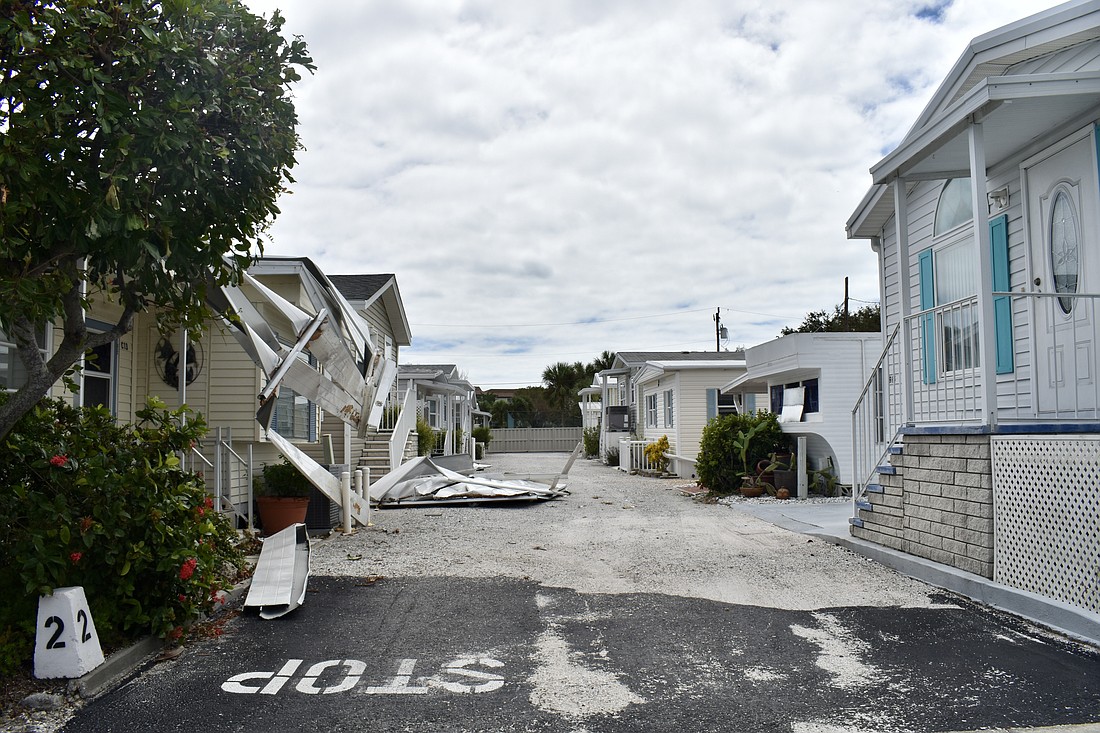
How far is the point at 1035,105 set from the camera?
7477 millimetres

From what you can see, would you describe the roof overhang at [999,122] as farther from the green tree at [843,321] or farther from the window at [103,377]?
the green tree at [843,321]

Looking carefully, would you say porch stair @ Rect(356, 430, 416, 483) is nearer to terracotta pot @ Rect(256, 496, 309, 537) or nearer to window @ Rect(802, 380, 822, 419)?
terracotta pot @ Rect(256, 496, 309, 537)

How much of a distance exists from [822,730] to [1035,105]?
6.11 m

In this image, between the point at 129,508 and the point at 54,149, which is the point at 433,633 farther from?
the point at 54,149

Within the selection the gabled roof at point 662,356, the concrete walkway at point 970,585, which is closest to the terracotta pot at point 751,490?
the concrete walkway at point 970,585

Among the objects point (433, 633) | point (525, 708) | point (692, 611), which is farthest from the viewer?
point (692, 611)

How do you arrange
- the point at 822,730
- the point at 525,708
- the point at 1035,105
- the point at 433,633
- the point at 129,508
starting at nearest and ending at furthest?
the point at 822,730 < the point at 525,708 < the point at 129,508 < the point at 433,633 < the point at 1035,105

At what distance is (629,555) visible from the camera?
387 inches

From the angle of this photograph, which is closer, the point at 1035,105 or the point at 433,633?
the point at 433,633

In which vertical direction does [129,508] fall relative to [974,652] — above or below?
above

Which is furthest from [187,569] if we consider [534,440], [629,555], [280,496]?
[534,440]

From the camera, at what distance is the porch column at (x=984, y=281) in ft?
23.5

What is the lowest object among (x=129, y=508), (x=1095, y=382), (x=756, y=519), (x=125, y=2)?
(x=756, y=519)

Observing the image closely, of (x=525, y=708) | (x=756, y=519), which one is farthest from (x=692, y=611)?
(x=756, y=519)
